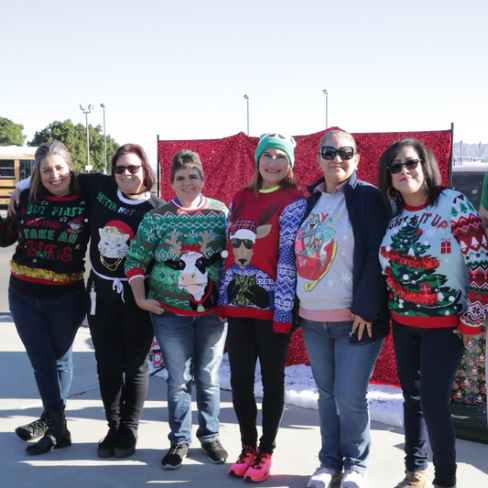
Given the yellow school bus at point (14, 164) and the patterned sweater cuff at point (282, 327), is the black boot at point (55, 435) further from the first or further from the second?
the yellow school bus at point (14, 164)

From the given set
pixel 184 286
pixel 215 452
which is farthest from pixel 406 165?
pixel 215 452

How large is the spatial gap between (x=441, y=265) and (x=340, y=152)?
771 mm

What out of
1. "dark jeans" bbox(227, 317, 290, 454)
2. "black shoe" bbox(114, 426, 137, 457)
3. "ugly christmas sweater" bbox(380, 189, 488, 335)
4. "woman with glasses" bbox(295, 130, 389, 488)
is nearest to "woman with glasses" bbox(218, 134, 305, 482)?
"dark jeans" bbox(227, 317, 290, 454)

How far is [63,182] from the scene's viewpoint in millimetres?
3518

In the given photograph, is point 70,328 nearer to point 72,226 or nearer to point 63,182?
point 72,226

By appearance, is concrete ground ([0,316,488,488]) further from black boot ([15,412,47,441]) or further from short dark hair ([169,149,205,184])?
short dark hair ([169,149,205,184])

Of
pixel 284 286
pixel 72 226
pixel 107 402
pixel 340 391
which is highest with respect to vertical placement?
pixel 72 226

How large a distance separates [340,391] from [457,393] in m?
1.45

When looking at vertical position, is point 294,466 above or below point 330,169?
below

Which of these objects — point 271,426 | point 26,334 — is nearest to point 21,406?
point 26,334

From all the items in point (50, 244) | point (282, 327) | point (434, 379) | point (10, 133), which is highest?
point (10, 133)

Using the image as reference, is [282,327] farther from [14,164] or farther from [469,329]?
[14,164]

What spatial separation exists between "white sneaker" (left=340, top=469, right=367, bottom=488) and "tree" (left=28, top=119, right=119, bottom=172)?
39.7 meters

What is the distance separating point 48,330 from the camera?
3611 millimetres
